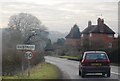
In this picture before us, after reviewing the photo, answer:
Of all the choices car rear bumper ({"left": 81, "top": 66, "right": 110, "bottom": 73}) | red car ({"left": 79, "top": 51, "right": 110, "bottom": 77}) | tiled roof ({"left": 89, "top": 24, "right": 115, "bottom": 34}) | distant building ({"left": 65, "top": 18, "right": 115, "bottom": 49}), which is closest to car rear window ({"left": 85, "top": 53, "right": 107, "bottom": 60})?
red car ({"left": 79, "top": 51, "right": 110, "bottom": 77})

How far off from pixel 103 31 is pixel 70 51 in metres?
9.11

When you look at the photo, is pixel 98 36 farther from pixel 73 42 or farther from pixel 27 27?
pixel 27 27

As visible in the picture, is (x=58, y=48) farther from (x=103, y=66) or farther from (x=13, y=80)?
(x=13, y=80)

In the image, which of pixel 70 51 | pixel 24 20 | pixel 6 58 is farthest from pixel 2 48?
pixel 70 51

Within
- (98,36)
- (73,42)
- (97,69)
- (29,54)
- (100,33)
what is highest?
(29,54)

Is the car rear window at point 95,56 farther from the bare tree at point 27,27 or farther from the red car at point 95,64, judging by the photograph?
the bare tree at point 27,27

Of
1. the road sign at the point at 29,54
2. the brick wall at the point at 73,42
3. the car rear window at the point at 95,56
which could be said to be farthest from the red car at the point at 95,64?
the brick wall at the point at 73,42

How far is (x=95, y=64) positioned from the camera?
2208cm

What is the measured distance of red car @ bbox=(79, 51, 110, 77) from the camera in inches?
866

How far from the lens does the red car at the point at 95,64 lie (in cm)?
2198

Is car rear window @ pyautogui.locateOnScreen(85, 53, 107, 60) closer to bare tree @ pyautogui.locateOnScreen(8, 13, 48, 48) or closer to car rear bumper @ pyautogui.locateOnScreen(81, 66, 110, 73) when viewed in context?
car rear bumper @ pyautogui.locateOnScreen(81, 66, 110, 73)

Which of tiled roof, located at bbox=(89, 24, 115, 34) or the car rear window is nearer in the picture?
the car rear window

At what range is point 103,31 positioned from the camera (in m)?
74.2

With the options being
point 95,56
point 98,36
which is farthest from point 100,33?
point 95,56
